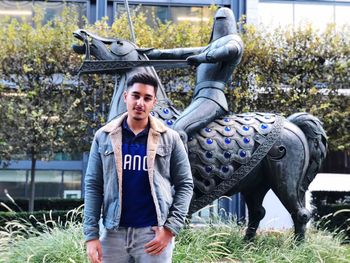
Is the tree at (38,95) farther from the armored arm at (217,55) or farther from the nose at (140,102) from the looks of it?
the nose at (140,102)

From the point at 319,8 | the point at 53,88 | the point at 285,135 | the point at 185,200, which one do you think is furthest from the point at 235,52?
the point at 319,8

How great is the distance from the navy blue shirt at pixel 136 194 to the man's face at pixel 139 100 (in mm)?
221

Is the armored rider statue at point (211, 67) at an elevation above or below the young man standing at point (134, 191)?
above

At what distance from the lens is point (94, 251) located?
282 cm

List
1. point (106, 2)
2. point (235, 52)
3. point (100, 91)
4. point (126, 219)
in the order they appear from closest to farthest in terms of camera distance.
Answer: point (126, 219) < point (235, 52) < point (100, 91) < point (106, 2)

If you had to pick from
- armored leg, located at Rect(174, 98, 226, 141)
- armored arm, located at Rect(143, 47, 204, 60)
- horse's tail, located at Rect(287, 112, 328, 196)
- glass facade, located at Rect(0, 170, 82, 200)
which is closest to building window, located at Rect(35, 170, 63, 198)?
glass facade, located at Rect(0, 170, 82, 200)

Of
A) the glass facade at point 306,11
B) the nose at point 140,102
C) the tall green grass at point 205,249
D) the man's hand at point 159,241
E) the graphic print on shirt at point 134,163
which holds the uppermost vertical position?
the glass facade at point 306,11

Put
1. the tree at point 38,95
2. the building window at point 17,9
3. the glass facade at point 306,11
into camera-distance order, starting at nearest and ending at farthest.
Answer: the tree at point 38,95, the glass facade at point 306,11, the building window at point 17,9

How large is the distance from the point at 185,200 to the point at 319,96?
1228 centimetres

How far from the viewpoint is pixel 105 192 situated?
2.89 meters

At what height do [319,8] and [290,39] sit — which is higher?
[319,8]

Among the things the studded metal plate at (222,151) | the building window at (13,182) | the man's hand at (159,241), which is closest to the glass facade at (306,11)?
the building window at (13,182)

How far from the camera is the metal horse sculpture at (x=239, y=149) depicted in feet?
19.5

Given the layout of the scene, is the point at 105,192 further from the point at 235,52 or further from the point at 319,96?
the point at 319,96
